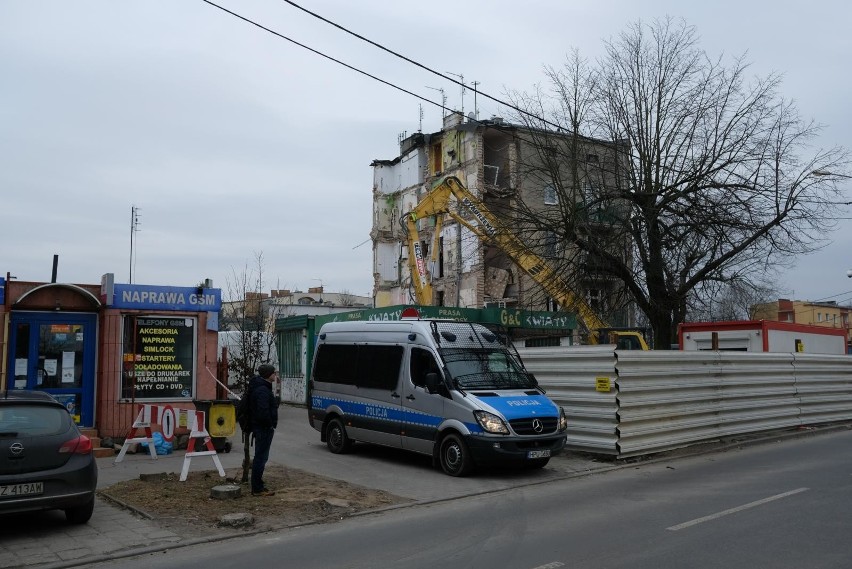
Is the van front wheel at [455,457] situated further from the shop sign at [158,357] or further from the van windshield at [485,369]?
the shop sign at [158,357]

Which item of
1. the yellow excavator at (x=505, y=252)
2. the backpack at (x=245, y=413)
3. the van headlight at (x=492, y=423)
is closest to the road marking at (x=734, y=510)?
the van headlight at (x=492, y=423)

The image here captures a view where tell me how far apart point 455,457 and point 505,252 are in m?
11.2

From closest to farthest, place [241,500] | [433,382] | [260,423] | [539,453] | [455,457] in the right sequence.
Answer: [241,500] → [260,423] → [539,453] → [455,457] → [433,382]

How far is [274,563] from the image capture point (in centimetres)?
709

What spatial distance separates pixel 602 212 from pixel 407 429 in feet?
35.0

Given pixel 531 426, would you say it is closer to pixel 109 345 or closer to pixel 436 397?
pixel 436 397

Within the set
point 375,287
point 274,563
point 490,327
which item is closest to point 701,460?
point 490,327

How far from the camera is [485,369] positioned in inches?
503

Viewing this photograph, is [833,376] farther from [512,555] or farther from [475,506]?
[512,555]

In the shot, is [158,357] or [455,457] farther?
[158,357]

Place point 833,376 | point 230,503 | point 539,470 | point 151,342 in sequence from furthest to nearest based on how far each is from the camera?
point 833,376 → point 151,342 → point 539,470 → point 230,503

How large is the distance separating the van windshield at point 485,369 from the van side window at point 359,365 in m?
1.22

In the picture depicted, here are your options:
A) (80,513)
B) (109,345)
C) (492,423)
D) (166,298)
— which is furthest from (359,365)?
(80,513)

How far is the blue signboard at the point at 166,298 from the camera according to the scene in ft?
50.2
